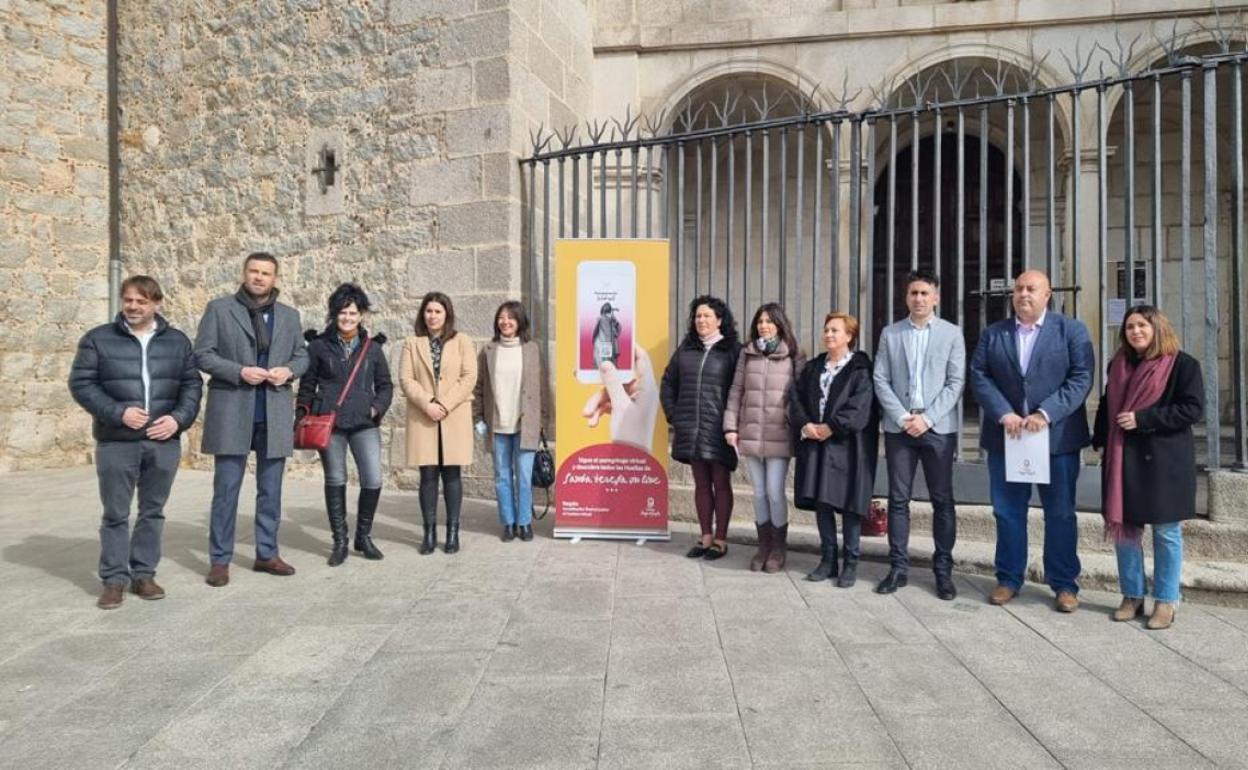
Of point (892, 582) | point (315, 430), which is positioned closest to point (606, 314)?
point (315, 430)

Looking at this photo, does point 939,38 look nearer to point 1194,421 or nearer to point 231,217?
point 1194,421

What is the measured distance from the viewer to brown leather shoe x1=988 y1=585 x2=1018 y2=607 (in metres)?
4.32

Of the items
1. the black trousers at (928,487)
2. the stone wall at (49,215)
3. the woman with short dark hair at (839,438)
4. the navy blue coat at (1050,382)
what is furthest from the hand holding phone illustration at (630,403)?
the stone wall at (49,215)

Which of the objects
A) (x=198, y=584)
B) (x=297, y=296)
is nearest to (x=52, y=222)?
(x=297, y=296)

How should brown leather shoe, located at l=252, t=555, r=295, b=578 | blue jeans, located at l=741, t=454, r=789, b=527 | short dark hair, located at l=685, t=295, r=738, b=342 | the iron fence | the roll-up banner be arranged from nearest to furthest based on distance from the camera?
brown leather shoe, located at l=252, t=555, r=295, b=578 → blue jeans, located at l=741, t=454, r=789, b=527 → short dark hair, located at l=685, t=295, r=738, b=342 → the iron fence → the roll-up banner

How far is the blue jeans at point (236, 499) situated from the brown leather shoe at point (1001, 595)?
3.84m

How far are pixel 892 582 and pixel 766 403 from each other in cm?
117

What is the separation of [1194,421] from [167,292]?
9.32 m

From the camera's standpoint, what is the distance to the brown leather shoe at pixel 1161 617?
3.91 m

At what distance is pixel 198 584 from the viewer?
4680 mm

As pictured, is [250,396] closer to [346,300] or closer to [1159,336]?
[346,300]

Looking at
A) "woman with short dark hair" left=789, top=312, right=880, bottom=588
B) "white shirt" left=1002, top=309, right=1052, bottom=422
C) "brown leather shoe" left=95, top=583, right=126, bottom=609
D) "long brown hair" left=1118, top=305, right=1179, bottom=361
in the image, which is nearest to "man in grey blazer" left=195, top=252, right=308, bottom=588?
"brown leather shoe" left=95, top=583, right=126, bottom=609

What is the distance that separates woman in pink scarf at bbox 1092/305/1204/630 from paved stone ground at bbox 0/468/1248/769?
27cm

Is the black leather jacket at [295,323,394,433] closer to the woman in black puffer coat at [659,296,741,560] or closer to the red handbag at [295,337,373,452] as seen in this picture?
the red handbag at [295,337,373,452]
